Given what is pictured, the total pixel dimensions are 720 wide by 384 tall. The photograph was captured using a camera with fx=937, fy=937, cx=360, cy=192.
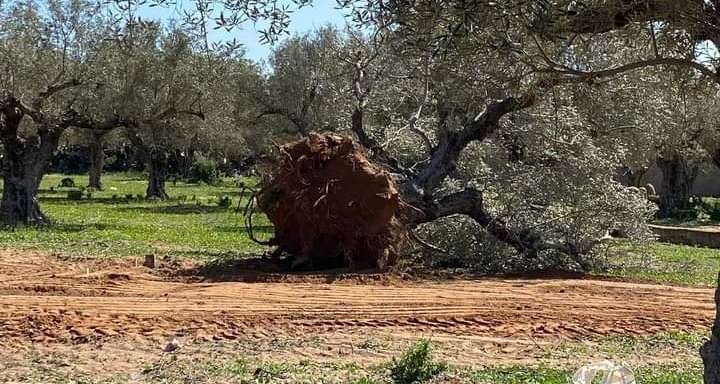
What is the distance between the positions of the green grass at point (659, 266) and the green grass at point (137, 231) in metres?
6.51

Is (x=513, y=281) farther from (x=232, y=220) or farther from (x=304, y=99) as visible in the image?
(x=304, y=99)

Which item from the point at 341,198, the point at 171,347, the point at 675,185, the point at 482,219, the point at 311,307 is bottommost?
the point at 171,347

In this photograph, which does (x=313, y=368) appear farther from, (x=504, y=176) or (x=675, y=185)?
(x=675, y=185)

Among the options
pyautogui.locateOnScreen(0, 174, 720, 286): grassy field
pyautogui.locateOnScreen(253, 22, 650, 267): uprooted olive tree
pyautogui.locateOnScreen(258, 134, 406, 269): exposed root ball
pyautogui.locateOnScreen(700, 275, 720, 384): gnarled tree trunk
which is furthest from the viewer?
pyautogui.locateOnScreen(0, 174, 720, 286): grassy field

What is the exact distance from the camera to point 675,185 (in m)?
36.1

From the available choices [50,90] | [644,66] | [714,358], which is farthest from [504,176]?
[714,358]

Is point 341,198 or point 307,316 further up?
point 341,198

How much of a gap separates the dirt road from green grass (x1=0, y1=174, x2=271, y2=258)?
3680 millimetres

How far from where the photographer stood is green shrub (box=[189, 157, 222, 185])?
194ft

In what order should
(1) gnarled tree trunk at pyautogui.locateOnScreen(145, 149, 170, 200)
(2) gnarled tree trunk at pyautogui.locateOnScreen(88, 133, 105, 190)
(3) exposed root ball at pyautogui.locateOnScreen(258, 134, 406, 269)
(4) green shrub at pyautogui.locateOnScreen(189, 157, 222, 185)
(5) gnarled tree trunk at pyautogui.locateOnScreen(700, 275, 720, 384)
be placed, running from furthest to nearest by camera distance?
(4) green shrub at pyautogui.locateOnScreen(189, 157, 222, 185) → (2) gnarled tree trunk at pyautogui.locateOnScreen(88, 133, 105, 190) → (1) gnarled tree trunk at pyautogui.locateOnScreen(145, 149, 170, 200) → (3) exposed root ball at pyautogui.locateOnScreen(258, 134, 406, 269) → (5) gnarled tree trunk at pyautogui.locateOnScreen(700, 275, 720, 384)

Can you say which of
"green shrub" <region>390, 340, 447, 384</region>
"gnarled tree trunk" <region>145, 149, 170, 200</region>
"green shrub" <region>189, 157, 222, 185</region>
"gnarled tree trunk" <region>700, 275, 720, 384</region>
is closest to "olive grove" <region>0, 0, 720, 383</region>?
"gnarled tree trunk" <region>700, 275, 720, 384</region>

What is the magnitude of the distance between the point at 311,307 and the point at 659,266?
9.02 m

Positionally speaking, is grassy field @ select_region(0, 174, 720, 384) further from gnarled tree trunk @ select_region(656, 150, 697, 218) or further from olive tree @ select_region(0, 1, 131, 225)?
gnarled tree trunk @ select_region(656, 150, 697, 218)

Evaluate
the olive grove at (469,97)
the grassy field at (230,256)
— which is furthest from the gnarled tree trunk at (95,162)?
the olive grove at (469,97)
